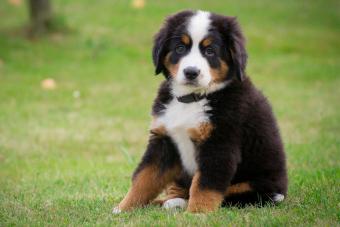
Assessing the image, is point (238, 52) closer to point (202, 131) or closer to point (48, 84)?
point (202, 131)

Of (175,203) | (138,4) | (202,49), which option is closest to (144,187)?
(175,203)

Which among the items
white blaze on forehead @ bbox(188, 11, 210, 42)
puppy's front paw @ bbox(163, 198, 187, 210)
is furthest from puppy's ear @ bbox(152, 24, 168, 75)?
puppy's front paw @ bbox(163, 198, 187, 210)

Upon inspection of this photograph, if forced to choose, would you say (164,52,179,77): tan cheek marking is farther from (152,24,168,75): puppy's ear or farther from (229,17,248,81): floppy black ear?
(229,17,248,81): floppy black ear

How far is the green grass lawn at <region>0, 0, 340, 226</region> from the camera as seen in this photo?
5.11m

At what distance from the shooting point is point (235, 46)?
16.5 ft

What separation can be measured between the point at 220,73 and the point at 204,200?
98 centimetres

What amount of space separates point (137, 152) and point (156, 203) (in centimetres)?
363

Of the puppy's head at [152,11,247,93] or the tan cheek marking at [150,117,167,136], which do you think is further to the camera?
the tan cheek marking at [150,117,167,136]

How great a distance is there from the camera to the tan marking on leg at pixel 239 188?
5.05 metres

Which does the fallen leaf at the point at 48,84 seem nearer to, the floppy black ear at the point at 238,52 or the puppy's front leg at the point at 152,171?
the puppy's front leg at the point at 152,171

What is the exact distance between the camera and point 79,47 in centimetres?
1633

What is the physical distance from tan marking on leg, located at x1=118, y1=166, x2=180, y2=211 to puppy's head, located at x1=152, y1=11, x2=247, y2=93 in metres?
0.73

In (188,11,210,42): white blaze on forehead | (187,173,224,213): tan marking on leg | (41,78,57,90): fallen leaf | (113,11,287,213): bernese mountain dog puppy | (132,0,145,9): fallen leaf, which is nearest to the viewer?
(187,173,224,213): tan marking on leg

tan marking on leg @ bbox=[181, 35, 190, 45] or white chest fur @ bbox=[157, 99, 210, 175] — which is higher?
tan marking on leg @ bbox=[181, 35, 190, 45]
